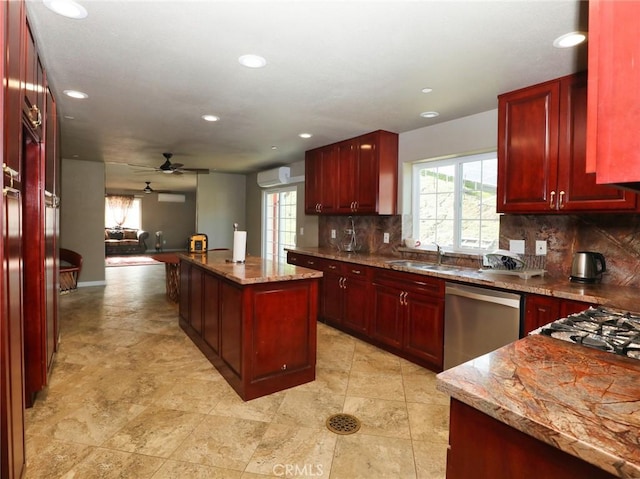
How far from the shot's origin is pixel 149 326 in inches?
166

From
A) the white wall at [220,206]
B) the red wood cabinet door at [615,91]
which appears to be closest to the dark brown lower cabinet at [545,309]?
the red wood cabinet door at [615,91]

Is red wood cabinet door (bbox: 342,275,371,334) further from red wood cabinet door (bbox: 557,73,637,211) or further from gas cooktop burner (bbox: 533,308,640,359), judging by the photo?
gas cooktop burner (bbox: 533,308,640,359)

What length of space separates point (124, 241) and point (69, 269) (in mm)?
6353

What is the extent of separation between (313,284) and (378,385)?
0.95 m

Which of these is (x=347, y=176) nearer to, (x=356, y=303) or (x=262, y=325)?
(x=356, y=303)

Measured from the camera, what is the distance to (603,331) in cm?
130

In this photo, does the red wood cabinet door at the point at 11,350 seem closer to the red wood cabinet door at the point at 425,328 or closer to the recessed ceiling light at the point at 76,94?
the recessed ceiling light at the point at 76,94

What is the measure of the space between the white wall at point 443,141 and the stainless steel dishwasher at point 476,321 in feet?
4.75

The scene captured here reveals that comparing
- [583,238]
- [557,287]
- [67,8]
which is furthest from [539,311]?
[67,8]

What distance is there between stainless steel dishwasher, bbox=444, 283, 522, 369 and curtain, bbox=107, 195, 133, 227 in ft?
42.3

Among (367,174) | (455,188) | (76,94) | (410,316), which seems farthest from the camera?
(367,174)

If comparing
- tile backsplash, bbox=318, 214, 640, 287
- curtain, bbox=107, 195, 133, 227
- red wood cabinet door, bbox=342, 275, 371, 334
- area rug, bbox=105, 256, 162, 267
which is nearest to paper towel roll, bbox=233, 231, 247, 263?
red wood cabinet door, bbox=342, 275, 371, 334

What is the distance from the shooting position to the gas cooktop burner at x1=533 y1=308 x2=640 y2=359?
1149mm

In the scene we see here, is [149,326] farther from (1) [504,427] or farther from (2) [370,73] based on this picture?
(1) [504,427]
